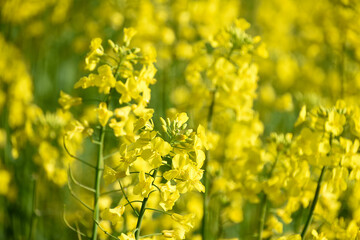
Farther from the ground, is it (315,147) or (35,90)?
(315,147)

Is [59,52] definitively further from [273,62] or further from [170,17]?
[273,62]

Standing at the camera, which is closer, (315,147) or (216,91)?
(315,147)

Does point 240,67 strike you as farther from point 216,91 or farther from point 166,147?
point 166,147

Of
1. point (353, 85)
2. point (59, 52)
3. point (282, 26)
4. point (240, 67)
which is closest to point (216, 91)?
point (240, 67)

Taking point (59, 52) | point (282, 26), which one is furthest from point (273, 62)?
point (59, 52)

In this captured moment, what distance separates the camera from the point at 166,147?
1429mm

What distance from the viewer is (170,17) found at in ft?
14.2

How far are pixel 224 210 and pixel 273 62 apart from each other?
10.8 ft

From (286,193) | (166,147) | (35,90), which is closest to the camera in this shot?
(166,147)

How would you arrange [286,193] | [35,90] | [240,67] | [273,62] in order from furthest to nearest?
1. [273,62]
2. [35,90]
3. [240,67]
4. [286,193]

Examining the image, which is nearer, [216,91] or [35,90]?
[216,91]

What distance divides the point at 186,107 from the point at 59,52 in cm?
280

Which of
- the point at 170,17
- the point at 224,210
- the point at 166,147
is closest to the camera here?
the point at 166,147

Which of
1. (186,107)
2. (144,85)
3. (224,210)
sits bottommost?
(224,210)
